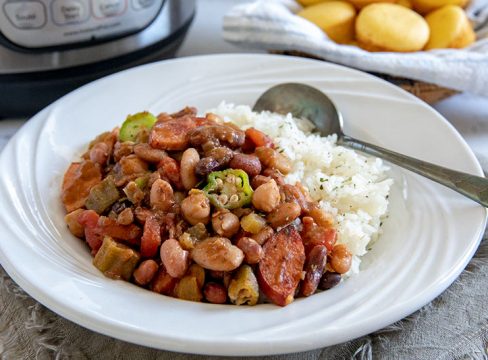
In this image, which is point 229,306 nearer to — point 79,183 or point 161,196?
point 161,196

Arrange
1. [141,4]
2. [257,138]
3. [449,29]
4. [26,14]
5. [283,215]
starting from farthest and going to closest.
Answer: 1. [449,29]
2. [141,4]
3. [26,14]
4. [257,138]
5. [283,215]

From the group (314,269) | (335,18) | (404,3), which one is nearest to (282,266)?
(314,269)

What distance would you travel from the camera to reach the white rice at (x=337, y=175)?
1.37 meters

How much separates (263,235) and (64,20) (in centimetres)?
93

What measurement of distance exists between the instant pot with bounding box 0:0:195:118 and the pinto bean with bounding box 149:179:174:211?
0.71 m

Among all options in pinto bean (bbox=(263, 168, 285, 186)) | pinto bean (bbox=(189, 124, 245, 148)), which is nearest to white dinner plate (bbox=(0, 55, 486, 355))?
pinto bean (bbox=(263, 168, 285, 186))

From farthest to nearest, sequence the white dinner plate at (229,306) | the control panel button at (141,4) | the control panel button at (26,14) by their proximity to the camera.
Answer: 1. the control panel button at (141,4)
2. the control panel button at (26,14)
3. the white dinner plate at (229,306)

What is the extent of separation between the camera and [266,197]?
4.18ft

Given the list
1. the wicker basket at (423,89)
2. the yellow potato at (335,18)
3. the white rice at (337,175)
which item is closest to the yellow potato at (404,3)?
the yellow potato at (335,18)

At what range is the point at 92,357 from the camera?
3.83ft

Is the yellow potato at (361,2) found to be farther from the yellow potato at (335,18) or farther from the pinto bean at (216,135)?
the pinto bean at (216,135)

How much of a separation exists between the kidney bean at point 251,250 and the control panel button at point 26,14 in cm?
95

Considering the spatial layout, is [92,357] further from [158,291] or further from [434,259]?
[434,259]

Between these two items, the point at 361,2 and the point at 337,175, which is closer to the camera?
the point at 337,175
